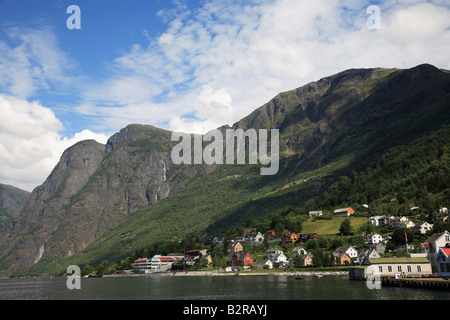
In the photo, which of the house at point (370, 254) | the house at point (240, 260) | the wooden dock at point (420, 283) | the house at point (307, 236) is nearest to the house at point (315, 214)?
the house at point (307, 236)

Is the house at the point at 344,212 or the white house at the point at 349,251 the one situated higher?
the house at the point at 344,212

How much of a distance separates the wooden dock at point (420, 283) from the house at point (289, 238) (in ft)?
262

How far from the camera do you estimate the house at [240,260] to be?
14200cm

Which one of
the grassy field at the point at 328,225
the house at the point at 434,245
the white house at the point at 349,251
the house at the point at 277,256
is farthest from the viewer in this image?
the grassy field at the point at 328,225

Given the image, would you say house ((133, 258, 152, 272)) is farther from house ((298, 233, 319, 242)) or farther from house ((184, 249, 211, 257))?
house ((298, 233, 319, 242))

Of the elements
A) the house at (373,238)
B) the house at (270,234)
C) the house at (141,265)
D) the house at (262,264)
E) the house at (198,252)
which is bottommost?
the house at (141,265)

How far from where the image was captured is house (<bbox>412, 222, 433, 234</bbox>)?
387 feet

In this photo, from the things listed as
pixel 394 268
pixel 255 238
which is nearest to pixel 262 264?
pixel 255 238

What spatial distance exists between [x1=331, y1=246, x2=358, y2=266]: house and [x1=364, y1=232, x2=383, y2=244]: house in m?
10.1

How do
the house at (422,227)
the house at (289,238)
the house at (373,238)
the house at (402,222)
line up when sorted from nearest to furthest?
the house at (422,227)
the house at (373,238)
the house at (402,222)
the house at (289,238)

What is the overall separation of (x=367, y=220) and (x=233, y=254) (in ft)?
169

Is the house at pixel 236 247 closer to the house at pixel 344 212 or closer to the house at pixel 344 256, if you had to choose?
the house at pixel 344 212
